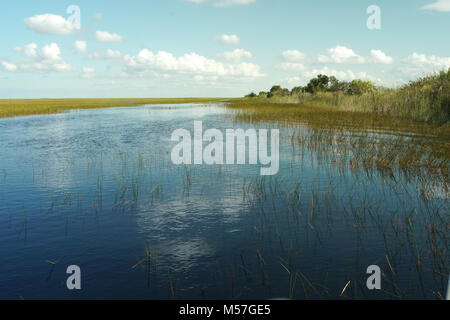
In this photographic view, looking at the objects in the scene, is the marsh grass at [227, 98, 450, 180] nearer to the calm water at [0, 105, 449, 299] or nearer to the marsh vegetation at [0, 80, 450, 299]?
the marsh vegetation at [0, 80, 450, 299]

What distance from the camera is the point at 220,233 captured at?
895 centimetres

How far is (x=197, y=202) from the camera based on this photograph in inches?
451

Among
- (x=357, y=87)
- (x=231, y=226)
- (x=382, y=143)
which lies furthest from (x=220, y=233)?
(x=357, y=87)

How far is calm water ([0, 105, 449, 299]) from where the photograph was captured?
259 inches

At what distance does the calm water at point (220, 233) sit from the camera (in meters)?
6.59

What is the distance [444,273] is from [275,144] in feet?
52.1

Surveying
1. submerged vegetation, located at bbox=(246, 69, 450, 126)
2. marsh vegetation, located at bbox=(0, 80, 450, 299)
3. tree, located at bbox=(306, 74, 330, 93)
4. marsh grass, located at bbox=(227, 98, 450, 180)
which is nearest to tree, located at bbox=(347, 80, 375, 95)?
tree, located at bbox=(306, 74, 330, 93)

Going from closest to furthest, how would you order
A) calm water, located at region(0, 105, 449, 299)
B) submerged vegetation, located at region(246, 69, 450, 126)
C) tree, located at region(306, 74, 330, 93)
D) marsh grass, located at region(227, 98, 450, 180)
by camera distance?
1. calm water, located at region(0, 105, 449, 299)
2. marsh grass, located at region(227, 98, 450, 180)
3. submerged vegetation, located at region(246, 69, 450, 126)
4. tree, located at region(306, 74, 330, 93)

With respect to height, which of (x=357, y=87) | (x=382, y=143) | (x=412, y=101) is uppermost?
(x=357, y=87)

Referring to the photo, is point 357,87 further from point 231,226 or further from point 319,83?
point 231,226

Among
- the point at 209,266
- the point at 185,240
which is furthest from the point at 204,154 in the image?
the point at 209,266

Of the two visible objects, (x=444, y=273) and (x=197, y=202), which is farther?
(x=197, y=202)

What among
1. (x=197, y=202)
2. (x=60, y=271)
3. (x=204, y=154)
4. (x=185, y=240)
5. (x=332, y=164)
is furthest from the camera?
(x=204, y=154)
